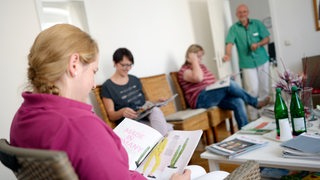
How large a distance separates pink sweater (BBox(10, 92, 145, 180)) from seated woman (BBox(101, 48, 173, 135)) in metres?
1.49

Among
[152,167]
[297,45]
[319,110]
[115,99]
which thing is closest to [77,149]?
[152,167]

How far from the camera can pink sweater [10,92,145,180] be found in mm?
589

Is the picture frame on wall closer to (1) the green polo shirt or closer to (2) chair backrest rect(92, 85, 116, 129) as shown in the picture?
(1) the green polo shirt

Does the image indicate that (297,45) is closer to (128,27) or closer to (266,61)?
(266,61)

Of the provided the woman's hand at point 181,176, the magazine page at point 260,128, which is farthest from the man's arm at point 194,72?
the woman's hand at point 181,176

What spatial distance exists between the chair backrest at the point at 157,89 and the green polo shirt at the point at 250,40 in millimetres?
1238

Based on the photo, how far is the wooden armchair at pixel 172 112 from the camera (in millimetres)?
2537

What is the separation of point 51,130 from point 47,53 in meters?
0.21

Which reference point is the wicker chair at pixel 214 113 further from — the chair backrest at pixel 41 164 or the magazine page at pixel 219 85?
the chair backrest at pixel 41 164

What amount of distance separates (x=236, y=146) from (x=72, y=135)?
1.03 meters

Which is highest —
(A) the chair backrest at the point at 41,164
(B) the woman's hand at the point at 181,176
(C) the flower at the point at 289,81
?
(A) the chair backrest at the point at 41,164

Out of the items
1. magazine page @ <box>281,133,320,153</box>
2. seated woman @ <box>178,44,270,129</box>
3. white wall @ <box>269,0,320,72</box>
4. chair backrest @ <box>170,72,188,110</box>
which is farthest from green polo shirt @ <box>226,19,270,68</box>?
magazine page @ <box>281,133,320,153</box>

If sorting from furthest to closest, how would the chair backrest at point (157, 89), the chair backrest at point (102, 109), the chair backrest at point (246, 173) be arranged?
1. the chair backrest at point (157, 89)
2. the chair backrest at point (102, 109)
3. the chair backrest at point (246, 173)

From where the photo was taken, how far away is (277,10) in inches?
150
